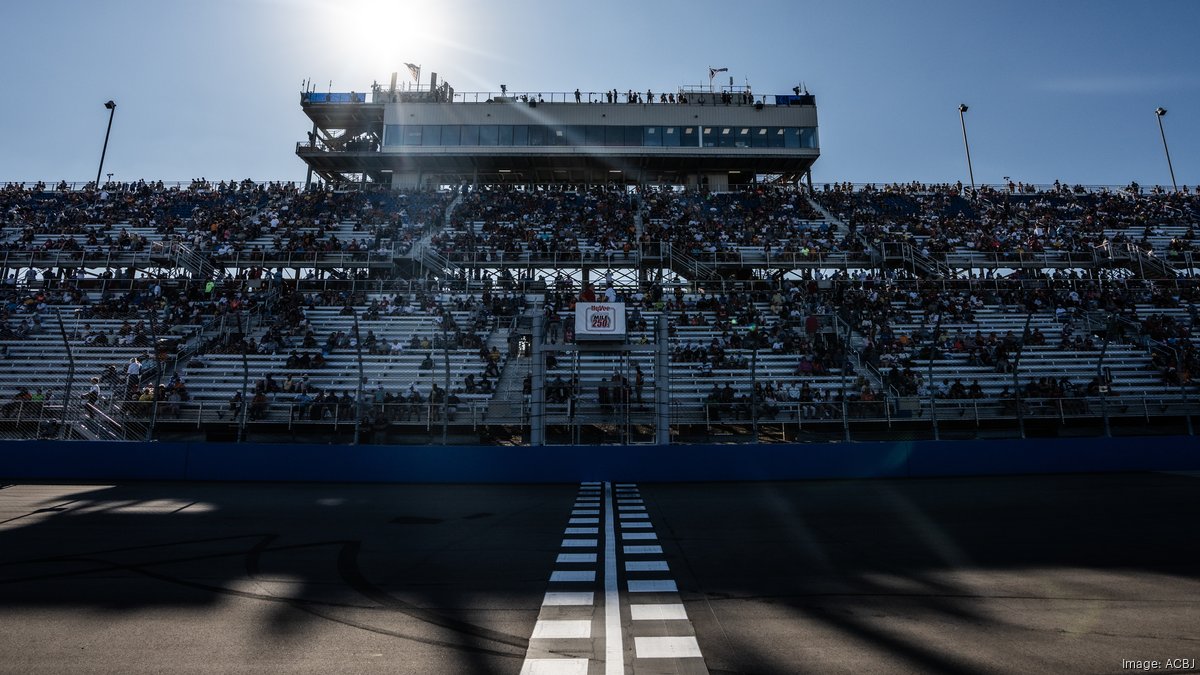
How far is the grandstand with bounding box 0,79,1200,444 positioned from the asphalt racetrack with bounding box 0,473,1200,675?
5.54 metres

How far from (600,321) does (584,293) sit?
7.86 metres

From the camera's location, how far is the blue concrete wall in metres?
13.8

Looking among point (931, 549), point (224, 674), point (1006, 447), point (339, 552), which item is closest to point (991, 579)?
point (931, 549)

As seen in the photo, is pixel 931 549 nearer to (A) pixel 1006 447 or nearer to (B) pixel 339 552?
(B) pixel 339 552

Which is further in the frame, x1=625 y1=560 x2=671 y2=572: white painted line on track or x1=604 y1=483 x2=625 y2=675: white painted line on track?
x1=625 y1=560 x2=671 y2=572: white painted line on track

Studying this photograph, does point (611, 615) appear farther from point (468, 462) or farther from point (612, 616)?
point (468, 462)

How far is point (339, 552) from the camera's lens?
21.2 feet

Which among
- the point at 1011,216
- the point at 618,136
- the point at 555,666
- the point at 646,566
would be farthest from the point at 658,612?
the point at 1011,216

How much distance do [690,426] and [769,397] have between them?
2.56 meters

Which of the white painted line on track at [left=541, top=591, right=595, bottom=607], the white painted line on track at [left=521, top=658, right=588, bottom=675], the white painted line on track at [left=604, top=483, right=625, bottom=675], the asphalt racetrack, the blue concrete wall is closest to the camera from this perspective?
the white painted line on track at [left=521, top=658, right=588, bottom=675]

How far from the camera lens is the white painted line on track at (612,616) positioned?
11.5 feet

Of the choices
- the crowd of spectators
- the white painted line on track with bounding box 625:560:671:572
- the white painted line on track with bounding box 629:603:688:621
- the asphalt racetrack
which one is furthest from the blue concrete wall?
the crowd of spectators

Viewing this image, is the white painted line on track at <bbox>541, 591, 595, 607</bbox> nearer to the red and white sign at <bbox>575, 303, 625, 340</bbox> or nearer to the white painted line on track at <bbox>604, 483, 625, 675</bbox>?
the white painted line on track at <bbox>604, 483, 625, 675</bbox>

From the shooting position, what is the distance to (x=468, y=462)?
544 inches
